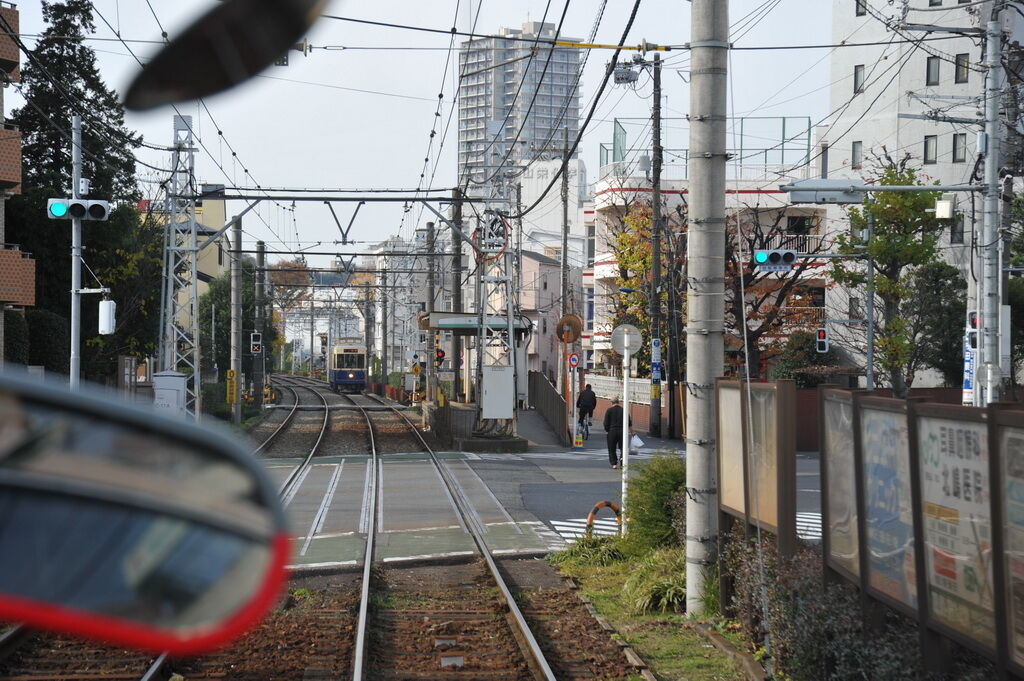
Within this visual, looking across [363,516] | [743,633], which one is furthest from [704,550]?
[363,516]

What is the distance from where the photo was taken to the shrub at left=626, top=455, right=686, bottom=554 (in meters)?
11.3

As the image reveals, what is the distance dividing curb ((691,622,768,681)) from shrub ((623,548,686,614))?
82 cm

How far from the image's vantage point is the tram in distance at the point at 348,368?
228ft

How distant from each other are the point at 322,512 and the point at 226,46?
1639 cm

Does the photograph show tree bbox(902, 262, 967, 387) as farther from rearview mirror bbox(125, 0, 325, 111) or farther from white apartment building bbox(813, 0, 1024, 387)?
rearview mirror bbox(125, 0, 325, 111)

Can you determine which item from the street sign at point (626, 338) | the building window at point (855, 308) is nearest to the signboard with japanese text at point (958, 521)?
the street sign at point (626, 338)

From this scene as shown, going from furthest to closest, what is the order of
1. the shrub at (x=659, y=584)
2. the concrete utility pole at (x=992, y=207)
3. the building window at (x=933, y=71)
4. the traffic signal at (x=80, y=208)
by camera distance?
the building window at (x=933, y=71) < the concrete utility pole at (x=992, y=207) < the traffic signal at (x=80, y=208) < the shrub at (x=659, y=584)

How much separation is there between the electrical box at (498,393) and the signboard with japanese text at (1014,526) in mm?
22265

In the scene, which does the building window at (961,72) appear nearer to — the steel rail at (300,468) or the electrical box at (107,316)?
the steel rail at (300,468)

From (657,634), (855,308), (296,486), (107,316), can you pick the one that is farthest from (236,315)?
(657,634)

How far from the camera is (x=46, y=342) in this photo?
30.4 m

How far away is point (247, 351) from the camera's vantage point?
59.9 metres

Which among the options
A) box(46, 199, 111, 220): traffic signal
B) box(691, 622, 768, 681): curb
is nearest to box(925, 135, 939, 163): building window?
box(46, 199, 111, 220): traffic signal

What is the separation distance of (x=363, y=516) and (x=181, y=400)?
660cm
